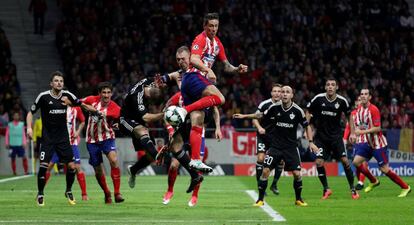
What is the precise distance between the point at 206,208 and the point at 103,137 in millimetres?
2856

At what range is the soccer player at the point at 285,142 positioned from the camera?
1816 cm

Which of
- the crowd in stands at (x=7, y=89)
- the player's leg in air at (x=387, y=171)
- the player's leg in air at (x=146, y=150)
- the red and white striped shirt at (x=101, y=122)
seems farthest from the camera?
the crowd in stands at (x=7, y=89)

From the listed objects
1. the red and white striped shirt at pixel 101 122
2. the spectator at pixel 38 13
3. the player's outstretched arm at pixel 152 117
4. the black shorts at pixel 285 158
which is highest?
the spectator at pixel 38 13

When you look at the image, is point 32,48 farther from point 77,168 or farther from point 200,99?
point 200,99

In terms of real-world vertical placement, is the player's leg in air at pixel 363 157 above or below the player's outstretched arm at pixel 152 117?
below

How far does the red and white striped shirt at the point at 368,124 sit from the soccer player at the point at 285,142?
4.17 m

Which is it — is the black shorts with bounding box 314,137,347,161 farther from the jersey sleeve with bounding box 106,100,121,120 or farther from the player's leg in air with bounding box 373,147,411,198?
the jersey sleeve with bounding box 106,100,121,120

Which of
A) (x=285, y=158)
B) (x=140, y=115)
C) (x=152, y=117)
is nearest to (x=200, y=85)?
(x=152, y=117)

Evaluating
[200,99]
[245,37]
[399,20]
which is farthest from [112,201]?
[399,20]

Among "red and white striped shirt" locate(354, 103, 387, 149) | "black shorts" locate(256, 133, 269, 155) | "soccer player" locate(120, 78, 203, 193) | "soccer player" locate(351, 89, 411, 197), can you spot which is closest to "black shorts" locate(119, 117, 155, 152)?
"soccer player" locate(120, 78, 203, 193)

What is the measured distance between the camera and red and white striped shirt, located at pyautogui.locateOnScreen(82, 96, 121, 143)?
19.2m

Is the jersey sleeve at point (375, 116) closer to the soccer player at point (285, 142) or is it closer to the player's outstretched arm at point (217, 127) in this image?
the soccer player at point (285, 142)

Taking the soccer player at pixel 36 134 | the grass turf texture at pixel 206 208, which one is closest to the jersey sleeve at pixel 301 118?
the grass turf texture at pixel 206 208

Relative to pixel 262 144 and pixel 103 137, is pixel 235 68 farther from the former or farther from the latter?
pixel 262 144
